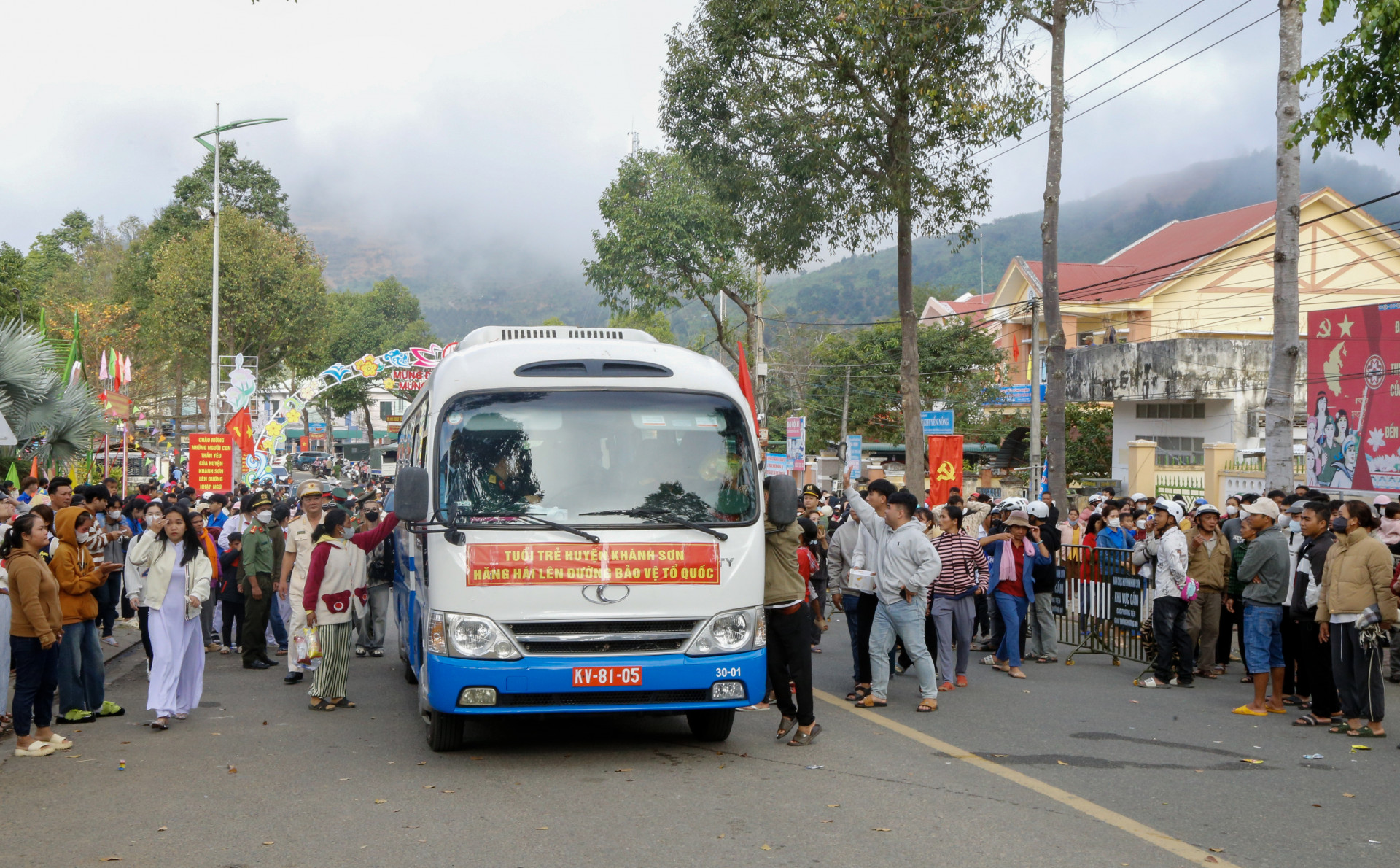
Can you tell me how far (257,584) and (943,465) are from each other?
16485 mm

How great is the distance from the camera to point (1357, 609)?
8836mm

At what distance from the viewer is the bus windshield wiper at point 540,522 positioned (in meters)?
7.32

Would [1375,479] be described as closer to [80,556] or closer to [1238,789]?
[1238,789]

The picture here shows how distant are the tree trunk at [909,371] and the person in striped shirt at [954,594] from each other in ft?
39.6

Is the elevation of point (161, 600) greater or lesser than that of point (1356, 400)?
lesser

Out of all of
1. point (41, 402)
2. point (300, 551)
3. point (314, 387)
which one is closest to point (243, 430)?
point (314, 387)

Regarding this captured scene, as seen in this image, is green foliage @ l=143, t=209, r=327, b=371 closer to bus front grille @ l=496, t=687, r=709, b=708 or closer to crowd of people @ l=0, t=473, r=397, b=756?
crowd of people @ l=0, t=473, r=397, b=756

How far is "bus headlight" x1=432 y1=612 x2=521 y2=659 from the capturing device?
23.7 ft

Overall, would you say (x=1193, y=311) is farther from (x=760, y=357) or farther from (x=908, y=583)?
(x=908, y=583)

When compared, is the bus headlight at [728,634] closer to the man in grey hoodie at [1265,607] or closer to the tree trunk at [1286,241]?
the man in grey hoodie at [1265,607]

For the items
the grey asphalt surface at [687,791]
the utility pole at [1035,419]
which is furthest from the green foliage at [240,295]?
the grey asphalt surface at [687,791]

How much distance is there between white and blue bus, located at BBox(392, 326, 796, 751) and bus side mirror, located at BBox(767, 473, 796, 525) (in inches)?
0.9

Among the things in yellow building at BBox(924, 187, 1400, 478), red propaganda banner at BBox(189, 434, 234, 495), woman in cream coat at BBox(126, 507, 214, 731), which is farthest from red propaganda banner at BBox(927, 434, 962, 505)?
woman in cream coat at BBox(126, 507, 214, 731)

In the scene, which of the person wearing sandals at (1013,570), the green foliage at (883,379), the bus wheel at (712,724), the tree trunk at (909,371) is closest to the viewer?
the bus wheel at (712,724)
